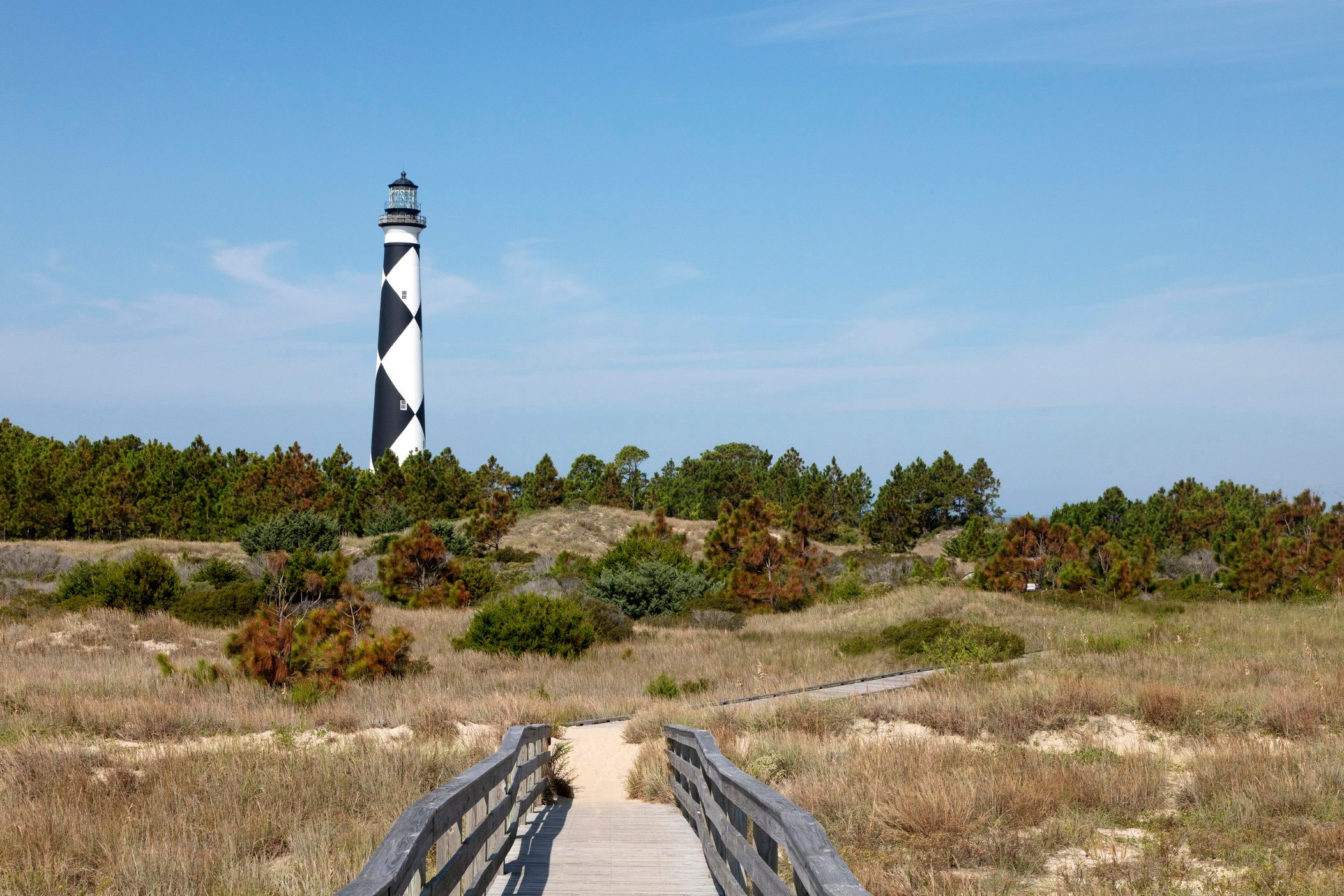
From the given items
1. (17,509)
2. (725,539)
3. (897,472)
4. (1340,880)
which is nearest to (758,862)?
(1340,880)

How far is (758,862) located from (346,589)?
55.8 ft

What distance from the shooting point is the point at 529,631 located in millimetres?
20922

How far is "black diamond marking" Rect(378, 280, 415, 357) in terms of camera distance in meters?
56.0

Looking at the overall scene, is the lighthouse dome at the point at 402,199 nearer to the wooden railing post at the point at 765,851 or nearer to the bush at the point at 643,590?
the bush at the point at 643,590

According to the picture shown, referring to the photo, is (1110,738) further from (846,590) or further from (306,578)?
(846,590)

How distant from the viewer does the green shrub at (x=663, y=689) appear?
1722 cm

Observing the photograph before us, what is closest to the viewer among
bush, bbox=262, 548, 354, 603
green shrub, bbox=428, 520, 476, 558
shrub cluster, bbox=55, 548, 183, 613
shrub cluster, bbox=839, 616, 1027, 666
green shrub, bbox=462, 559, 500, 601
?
shrub cluster, bbox=839, 616, 1027, 666

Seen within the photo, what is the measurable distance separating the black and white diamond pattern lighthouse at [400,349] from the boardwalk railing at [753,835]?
4928 cm

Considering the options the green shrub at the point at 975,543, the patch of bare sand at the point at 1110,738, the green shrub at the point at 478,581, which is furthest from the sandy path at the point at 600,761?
the green shrub at the point at 975,543

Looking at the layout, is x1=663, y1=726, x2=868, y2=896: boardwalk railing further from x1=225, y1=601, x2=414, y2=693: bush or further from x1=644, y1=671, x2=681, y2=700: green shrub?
x1=225, y1=601, x2=414, y2=693: bush

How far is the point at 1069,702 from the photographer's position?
1294 cm

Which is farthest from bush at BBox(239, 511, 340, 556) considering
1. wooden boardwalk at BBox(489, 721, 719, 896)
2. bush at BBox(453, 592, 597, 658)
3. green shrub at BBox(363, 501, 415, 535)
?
wooden boardwalk at BBox(489, 721, 719, 896)

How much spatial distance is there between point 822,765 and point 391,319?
164ft

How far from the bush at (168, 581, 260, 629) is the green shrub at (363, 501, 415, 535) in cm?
2215
